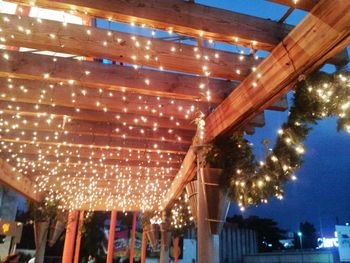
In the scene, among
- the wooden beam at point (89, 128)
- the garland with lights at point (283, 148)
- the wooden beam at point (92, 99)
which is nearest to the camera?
the garland with lights at point (283, 148)

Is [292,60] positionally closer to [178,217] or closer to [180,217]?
[180,217]

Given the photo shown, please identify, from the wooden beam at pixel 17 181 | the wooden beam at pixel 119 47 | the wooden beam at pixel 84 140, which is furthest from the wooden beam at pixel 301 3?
the wooden beam at pixel 17 181

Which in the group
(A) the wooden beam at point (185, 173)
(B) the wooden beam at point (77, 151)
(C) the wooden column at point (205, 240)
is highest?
(B) the wooden beam at point (77, 151)

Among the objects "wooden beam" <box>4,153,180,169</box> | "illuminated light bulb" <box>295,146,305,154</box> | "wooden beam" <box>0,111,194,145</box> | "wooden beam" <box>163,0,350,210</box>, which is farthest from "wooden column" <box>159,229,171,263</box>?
"illuminated light bulb" <box>295,146,305,154</box>

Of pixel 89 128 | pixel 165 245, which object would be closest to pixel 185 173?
pixel 89 128

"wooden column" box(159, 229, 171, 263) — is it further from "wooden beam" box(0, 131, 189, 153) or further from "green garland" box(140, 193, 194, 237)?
"wooden beam" box(0, 131, 189, 153)

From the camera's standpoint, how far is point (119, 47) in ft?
9.02

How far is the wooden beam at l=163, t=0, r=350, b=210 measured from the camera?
1.94m

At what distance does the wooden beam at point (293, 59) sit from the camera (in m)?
1.94

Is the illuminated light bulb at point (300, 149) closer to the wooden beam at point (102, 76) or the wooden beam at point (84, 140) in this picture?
the wooden beam at point (102, 76)

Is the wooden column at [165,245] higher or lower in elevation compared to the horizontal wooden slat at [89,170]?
lower

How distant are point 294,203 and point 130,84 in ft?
163

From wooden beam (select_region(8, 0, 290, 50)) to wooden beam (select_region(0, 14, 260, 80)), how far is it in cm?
36

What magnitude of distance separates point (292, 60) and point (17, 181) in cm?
630
